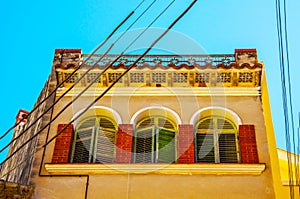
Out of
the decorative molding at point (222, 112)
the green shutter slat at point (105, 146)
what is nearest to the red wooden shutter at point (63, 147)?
the green shutter slat at point (105, 146)

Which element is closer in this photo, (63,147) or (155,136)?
(63,147)

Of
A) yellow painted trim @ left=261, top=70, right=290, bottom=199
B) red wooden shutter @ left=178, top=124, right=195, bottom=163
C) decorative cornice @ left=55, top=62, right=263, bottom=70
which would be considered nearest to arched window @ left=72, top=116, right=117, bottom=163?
decorative cornice @ left=55, top=62, right=263, bottom=70

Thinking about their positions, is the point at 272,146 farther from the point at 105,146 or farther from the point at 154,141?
the point at 105,146

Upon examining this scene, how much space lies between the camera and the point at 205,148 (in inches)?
485

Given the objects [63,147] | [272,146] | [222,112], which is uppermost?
[222,112]

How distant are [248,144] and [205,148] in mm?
983

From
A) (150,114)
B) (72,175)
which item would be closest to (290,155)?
(150,114)

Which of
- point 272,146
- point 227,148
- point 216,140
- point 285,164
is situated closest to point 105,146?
point 216,140

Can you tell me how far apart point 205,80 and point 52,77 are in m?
3.98

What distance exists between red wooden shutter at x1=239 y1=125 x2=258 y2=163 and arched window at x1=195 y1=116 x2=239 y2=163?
0.77 feet

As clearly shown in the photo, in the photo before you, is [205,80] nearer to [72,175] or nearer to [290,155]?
[290,155]

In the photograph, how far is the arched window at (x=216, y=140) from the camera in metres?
12.1

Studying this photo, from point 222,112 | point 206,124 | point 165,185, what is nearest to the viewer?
point 165,185

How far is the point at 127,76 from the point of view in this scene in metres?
13.3
